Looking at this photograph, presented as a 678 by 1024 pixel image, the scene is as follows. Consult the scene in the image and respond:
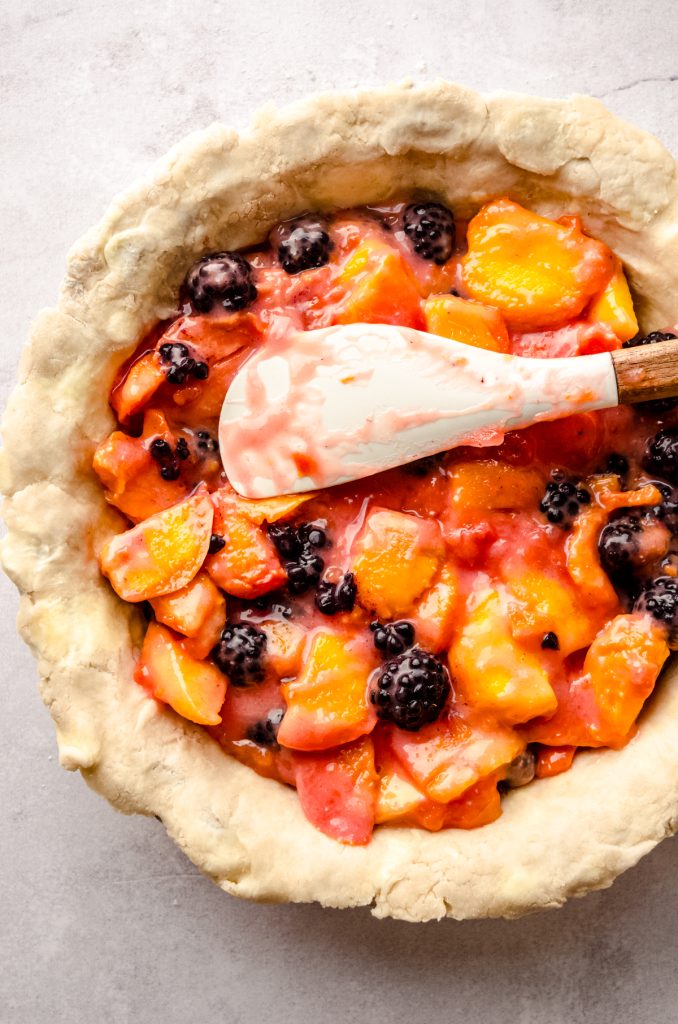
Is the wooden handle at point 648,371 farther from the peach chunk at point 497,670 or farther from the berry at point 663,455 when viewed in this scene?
the peach chunk at point 497,670

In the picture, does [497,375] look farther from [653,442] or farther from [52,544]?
[52,544]

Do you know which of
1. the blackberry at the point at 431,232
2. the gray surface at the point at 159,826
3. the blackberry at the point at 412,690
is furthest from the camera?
the gray surface at the point at 159,826

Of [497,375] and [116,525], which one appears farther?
[116,525]

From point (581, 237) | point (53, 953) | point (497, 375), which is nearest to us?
point (497, 375)

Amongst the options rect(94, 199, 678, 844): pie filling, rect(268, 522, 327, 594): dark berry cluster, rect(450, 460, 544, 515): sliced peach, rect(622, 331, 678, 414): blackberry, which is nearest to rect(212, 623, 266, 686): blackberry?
rect(94, 199, 678, 844): pie filling

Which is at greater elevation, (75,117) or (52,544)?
(75,117)

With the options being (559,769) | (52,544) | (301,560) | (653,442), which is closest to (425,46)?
(653,442)

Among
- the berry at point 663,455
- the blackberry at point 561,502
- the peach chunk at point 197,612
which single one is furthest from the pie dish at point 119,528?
the blackberry at point 561,502

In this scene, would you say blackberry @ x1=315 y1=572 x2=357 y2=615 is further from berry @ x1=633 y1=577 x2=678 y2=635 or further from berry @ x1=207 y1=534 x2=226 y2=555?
berry @ x1=633 y1=577 x2=678 y2=635
